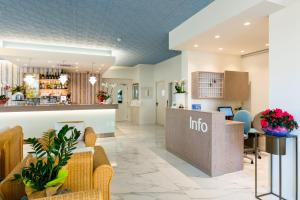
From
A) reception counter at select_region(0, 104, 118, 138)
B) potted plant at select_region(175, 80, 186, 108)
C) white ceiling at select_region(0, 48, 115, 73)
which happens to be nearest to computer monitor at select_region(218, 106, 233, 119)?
potted plant at select_region(175, 80, 186, 108)

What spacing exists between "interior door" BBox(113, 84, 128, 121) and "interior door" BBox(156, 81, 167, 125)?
2.18 meters

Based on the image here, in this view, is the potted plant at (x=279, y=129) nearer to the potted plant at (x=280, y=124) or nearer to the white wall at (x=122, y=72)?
the potted plant at (x=280, y=124)

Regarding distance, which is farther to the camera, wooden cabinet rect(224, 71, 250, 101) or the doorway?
the doorway

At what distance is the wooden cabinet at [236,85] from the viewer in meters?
5.71

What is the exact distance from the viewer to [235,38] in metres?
4.46

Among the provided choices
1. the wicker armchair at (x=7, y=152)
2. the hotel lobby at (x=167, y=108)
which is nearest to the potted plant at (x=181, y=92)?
the hotel lobby at (x=167, y=108)

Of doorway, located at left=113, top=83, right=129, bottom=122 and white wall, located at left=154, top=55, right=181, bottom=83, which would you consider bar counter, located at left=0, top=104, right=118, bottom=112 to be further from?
doorway, located at left=113, top=83, right=129, bottom=122

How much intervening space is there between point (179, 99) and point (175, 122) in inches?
51.4

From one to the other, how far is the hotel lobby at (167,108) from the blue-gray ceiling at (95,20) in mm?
31

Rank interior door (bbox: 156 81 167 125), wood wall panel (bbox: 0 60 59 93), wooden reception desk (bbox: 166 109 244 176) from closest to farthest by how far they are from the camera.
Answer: wooden reception desk (bbox: 166 109 244 176) < wood wall panel (bbox: 0 60 59 93) < interior door (bbox: 156 81 167 125)

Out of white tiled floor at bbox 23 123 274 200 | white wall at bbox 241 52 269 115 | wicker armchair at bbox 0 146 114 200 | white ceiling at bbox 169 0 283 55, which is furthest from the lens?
white wall at bbox 241 52 269 115

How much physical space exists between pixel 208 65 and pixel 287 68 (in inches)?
124

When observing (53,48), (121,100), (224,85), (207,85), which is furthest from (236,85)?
(121,100)

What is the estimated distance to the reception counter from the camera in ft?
18.5
